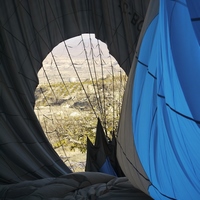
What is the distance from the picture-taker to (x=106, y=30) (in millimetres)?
2629

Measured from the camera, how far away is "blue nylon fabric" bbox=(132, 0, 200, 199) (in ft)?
3.53

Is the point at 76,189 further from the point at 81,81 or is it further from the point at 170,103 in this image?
the point at 81,81

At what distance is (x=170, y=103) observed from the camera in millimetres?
1102

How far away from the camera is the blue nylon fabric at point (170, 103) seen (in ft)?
3.53

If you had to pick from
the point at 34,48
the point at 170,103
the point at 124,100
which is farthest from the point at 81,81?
the point at 170,103

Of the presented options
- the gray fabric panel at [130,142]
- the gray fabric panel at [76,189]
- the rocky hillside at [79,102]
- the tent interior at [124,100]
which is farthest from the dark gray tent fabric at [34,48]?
the gray fabric panel at [130,142]

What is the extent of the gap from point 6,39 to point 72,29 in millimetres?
524

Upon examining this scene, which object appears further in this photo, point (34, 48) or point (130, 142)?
point (34, 48)

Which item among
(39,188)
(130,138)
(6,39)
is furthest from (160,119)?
(6,39)

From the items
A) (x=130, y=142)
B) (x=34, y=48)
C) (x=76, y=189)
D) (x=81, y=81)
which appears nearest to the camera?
(x=130, y=142)

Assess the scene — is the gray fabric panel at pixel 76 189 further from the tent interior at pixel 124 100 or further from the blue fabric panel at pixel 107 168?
the blue fabric panel at pixel 107 168

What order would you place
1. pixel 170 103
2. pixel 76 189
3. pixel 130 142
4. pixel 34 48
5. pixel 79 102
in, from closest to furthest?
pixel 170 103
pixel 130 142
pixel 76 189
pixel 34 48
pixel 79 102

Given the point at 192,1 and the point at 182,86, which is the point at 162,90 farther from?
the point at 192,1

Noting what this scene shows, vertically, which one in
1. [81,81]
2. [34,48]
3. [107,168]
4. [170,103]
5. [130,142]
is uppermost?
[34,48]
